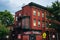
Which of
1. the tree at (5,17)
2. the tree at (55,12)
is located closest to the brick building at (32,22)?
the tree at (55,12)

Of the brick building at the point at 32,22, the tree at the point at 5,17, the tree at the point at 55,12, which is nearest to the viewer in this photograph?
the tree at the point at 55,12

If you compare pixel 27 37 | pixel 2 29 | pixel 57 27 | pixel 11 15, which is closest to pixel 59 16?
pixel 57 27

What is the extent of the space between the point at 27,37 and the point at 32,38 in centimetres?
161

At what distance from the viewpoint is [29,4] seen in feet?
188

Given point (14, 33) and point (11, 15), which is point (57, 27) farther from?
point (11, 15)

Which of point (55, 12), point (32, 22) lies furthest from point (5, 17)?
point (55, 12)

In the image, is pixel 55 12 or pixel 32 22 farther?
pixel 32 22

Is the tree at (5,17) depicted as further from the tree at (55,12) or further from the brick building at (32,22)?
the tree at (55,12)

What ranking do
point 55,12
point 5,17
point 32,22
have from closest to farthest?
point 55,12, point 32,22, point 5,17

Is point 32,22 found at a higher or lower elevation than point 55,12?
lower

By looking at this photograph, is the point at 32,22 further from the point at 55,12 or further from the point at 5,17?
the point at 5,17

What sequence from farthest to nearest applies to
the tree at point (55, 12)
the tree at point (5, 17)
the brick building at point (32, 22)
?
1. the tree at point (5, 17)
2. the brick building at point (32, 22)
3. the tree at point (55, 12)

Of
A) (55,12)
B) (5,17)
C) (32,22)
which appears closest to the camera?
(55,12)

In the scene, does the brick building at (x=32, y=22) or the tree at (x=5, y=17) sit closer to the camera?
the brick building at (x=32, y=22)
